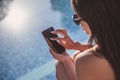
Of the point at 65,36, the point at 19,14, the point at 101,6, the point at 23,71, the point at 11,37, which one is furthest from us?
the point at 19,14

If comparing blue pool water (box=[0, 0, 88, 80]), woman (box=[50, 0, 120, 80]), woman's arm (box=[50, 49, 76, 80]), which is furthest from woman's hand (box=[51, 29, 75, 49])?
blue pool water (box=[0, 0, 88, 80])

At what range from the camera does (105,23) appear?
1433 millimetres

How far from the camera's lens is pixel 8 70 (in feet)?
15.4

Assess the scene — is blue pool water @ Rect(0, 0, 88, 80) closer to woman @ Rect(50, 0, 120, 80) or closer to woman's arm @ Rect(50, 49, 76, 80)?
woman's arm @ Rect(50, 49, 76, 80)

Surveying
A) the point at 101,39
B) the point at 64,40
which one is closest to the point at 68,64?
the point at 64,40

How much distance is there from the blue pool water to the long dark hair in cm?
285

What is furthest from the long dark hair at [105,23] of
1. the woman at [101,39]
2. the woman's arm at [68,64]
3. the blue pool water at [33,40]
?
the blue pool water at [33,40]

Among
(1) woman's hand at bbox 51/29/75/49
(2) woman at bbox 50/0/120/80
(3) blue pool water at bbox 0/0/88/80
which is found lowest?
(3) blue pool water at bbox 0/0/88/80

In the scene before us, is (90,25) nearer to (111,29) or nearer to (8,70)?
(111,29)

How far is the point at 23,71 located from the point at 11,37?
3.27 ft

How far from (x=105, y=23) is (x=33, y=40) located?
12.2 feet

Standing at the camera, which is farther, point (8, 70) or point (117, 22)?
point (8, 70)

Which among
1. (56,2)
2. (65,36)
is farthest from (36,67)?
(65,36)

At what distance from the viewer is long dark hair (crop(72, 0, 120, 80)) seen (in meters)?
1.42
